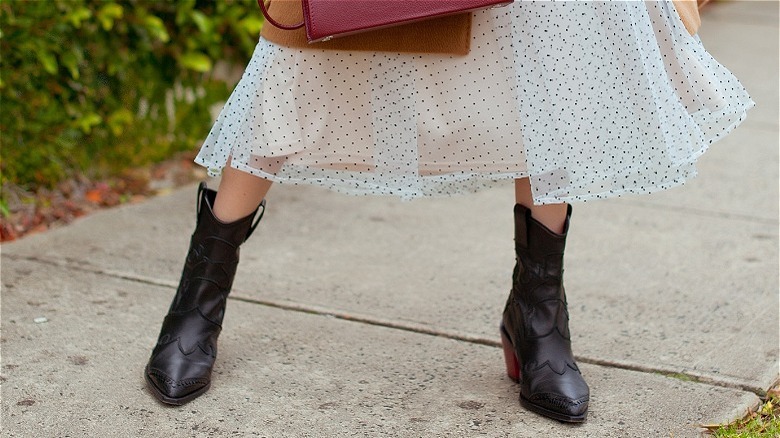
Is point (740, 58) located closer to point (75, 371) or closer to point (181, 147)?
point (181, 147)

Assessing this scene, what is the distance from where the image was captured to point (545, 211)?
2.43 metres

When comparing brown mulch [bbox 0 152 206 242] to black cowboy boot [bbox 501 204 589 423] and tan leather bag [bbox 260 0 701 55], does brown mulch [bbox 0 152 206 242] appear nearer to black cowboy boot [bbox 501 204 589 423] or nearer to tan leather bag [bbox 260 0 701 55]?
tan leather bag [bbox 260 0 701 55]

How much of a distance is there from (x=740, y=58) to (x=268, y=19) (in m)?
5.35

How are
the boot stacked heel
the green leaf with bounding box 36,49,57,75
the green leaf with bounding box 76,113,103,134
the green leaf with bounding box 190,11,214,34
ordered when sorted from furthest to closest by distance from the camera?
the green leaf with bounding box 190,11,214,34, the green leaf with bounding box 76,113,103,134, the green leaf with bounding box 36,49,57,75, the boot stacked heel

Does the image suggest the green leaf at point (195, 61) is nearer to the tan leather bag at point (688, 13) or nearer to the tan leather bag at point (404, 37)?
the tan leather bag at point (404, 37)

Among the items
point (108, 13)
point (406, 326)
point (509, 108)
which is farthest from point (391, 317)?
point (108, 13)

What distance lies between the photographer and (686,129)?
227cm

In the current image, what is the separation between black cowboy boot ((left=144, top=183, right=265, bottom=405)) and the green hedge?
1.53 meters

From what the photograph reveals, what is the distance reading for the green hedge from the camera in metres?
3.72

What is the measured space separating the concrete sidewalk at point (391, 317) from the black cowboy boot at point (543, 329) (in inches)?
2.2

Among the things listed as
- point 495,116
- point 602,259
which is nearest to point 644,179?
point 495,116

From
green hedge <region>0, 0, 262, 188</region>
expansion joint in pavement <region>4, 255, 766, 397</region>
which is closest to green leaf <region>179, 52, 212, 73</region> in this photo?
green hedge <region>0, 0, 262, 188</region>

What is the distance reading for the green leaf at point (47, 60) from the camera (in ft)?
12.1

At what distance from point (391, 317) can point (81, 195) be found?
1585 mm
